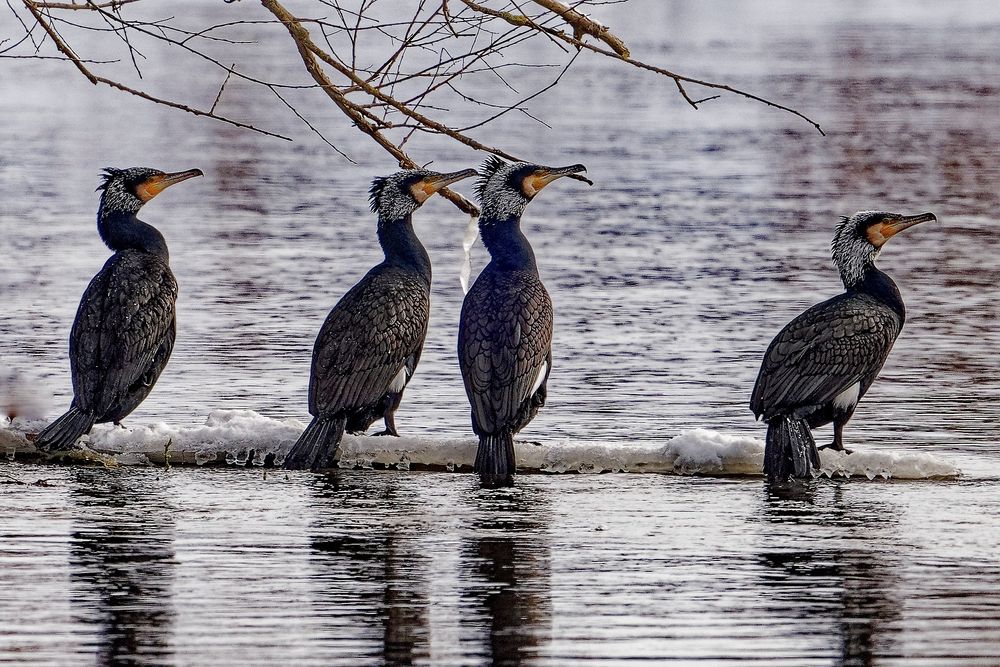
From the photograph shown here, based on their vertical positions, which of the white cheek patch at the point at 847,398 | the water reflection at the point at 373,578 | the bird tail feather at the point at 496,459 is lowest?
the water reflection at the point at 373,578

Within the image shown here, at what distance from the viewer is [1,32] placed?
145 feet

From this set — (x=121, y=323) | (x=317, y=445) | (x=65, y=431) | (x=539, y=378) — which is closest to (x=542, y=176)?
(x=539, y=378)

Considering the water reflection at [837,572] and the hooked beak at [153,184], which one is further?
the hooked beak at [153,184]

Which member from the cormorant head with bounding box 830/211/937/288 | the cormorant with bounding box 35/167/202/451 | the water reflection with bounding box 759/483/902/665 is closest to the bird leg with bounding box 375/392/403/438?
the cormorant with bounding box 35/167/202/451

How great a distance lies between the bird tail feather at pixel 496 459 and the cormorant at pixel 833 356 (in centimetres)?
110

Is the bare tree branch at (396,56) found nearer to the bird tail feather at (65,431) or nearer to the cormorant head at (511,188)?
the cormorant head at (511,188)

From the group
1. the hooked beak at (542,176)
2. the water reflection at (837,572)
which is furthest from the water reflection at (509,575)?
the hooked beak at (542,176)

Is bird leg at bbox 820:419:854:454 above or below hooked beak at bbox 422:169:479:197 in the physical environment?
below

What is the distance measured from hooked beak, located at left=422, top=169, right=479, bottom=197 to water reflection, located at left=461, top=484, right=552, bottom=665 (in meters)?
1.79

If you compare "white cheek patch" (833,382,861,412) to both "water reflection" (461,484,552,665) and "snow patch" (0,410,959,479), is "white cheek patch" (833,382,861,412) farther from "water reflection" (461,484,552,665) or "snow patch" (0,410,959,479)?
"water reflection" (461,484,552,665)

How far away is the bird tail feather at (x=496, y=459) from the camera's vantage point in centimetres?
836

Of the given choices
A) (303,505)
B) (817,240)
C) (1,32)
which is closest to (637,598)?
(303,505)

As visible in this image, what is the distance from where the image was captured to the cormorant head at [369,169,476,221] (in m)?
9.48

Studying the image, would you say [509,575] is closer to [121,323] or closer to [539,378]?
[539,378]
